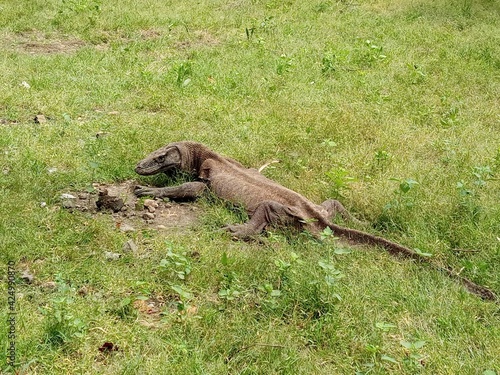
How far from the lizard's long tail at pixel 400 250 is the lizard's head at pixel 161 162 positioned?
64.3 inches

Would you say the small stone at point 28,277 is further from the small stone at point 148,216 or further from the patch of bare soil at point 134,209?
the small stone at point 148,216

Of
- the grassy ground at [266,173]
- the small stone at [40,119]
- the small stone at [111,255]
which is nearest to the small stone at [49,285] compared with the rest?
the grassy ground at [266,173]

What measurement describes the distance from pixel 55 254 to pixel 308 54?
20.0ft

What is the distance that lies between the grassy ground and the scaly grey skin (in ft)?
0.38

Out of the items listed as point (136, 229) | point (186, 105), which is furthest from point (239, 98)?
point (136, 229)

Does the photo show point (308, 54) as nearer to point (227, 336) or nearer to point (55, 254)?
point (55, 254)

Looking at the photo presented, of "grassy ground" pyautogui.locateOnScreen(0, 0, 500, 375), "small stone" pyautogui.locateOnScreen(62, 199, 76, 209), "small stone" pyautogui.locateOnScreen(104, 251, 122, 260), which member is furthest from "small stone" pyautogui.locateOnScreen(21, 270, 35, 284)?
"small stone" pyautogui.locateOnScreen(62, 199, 76, 209)

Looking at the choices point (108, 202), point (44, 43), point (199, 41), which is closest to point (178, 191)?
point (108, 202)

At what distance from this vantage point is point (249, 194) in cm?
536

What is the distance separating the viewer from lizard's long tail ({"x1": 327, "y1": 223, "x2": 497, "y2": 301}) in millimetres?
4254

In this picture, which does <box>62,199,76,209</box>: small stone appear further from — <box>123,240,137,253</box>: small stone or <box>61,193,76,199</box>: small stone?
<box>123,240,137,253</box>: small stone

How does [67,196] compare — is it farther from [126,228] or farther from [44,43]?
[44,43]

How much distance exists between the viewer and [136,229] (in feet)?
16.9

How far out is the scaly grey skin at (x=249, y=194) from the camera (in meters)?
4.85
